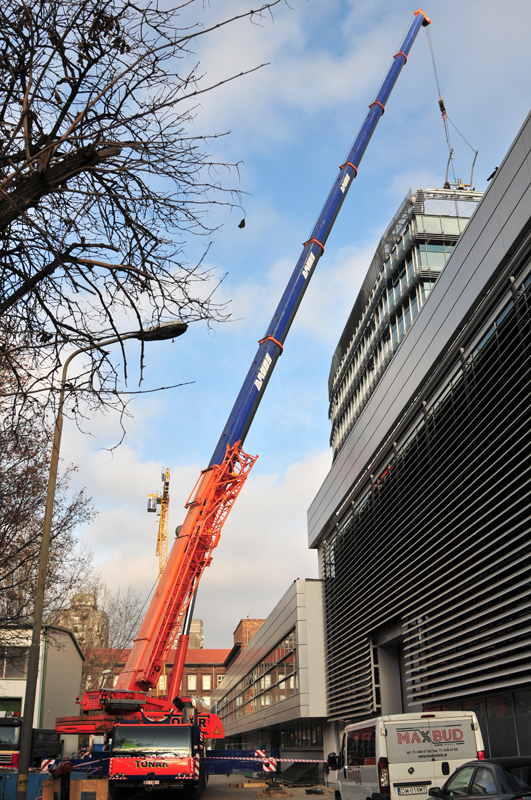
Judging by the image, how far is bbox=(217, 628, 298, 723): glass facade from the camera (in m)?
27.3

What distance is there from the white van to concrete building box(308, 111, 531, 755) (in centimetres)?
99

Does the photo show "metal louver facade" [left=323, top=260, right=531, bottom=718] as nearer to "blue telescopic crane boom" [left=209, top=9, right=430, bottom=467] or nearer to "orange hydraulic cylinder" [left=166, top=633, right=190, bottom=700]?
"blue telescopic crane boom" [left=209, top=9, right=430, bottom=467]

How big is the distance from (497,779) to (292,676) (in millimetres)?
21458

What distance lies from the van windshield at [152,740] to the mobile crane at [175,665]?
2 cm

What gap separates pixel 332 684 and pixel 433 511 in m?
12.4

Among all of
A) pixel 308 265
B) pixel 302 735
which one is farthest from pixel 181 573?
pixel 302 735

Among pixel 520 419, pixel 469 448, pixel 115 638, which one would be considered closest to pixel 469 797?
pixel 520 419

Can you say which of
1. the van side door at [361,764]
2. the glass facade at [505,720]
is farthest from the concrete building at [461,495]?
the van side door at [361,764]

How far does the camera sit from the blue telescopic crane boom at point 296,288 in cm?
1812

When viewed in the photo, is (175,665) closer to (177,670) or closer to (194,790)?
(177,670)

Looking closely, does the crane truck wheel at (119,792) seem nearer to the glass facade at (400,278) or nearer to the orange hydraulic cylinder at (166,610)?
the orange hydraulic cylinder at (166,610)

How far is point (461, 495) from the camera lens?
12.2 m

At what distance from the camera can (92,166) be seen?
6.00 m

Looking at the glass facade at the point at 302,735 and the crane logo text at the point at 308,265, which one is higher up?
the crane logo text at the point at 308,265
